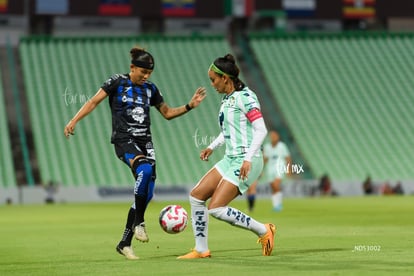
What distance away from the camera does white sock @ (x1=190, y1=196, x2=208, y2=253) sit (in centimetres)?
1238

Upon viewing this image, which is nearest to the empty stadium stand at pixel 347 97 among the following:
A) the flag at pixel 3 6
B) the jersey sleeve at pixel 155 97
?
the flag at pixel 3 6

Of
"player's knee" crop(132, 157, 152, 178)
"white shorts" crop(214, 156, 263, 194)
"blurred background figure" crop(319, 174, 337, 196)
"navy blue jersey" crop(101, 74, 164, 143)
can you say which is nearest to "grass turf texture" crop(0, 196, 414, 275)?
"white shorts" crop(214, 156, 263, 194)

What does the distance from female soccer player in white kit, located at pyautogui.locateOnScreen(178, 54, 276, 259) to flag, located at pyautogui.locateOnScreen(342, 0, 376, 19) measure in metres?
35.8

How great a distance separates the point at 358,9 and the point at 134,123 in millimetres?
36097

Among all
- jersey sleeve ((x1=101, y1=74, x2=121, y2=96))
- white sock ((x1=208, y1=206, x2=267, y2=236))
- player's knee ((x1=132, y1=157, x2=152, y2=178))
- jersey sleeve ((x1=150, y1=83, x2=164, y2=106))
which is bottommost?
white sock ((x1=208, y1=206, x2=267, y2=236))

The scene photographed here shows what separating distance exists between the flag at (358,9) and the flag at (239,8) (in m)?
4.47

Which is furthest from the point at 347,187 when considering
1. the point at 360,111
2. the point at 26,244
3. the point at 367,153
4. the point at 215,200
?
the point at 215,200

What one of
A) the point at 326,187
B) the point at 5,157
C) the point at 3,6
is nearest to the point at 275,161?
the point at 326,187

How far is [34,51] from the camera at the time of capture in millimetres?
46656

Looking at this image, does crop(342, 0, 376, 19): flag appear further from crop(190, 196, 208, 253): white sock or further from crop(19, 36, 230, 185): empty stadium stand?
crop(190, 196, 208, 253): white sock

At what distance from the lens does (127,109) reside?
1280 cm

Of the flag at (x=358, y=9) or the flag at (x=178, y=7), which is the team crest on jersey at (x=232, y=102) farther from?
the flag at (x=358, y=9)

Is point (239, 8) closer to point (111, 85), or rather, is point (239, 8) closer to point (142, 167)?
point (111, 85)

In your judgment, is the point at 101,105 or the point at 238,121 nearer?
the point at 238,121
